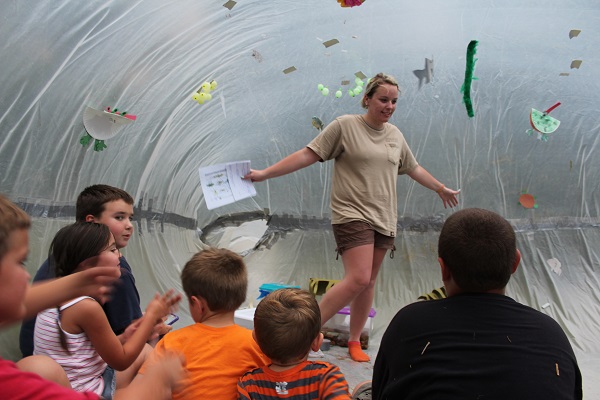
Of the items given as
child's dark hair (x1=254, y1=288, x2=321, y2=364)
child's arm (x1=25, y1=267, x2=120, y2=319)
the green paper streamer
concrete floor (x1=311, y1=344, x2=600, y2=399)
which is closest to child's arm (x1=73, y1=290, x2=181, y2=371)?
child's dark hair (x1=254, y1=288, x2=321, y2=364)

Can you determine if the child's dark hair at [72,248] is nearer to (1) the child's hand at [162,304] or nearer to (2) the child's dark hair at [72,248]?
(2) the child's dark hair at [72,248]

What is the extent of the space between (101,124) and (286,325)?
5.30ft

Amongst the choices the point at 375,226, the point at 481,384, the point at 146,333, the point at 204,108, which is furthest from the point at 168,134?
the point at 481,384

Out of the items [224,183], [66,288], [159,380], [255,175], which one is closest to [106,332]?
[66,288]

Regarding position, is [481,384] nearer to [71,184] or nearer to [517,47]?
[71,184]

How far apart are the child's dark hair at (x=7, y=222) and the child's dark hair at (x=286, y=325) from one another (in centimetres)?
76

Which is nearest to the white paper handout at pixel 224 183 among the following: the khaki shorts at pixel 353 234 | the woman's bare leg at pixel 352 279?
the khaki shorts at pixel 353 234

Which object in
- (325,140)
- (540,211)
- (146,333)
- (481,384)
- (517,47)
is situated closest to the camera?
(481,384)

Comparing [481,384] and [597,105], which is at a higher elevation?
[597,105]

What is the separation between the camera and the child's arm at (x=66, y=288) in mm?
962

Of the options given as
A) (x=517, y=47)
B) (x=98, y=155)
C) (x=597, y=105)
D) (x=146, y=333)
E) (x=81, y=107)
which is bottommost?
(x=146, y=333)

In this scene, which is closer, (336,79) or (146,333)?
(146,333)

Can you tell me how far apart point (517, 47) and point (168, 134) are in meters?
2.38

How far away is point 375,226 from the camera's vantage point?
2.49 m
